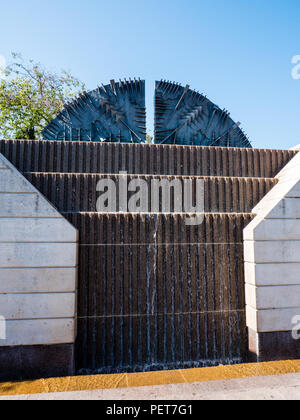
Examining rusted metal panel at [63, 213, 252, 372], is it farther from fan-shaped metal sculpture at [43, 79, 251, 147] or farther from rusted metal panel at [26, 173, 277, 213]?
fan-shaped metal sculpture at [43, 79, 251, 147]

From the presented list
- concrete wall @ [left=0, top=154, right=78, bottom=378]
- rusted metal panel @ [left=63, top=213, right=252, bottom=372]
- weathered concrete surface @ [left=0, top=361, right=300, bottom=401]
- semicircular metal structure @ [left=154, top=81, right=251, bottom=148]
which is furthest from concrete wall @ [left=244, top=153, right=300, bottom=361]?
semicircular metal structure @ [left=154, top=81, right=251, bottom=148]

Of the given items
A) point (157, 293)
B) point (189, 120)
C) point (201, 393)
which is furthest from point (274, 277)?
point (189, 120)

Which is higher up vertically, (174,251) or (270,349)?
(174,251)

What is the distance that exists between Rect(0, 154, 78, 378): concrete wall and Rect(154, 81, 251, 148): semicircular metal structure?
339 inches

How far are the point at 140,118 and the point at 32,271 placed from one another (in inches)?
388

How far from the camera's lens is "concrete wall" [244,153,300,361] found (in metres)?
7.79

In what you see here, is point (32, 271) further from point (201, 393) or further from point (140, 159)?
point (140, 159)

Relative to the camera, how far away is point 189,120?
14.5m

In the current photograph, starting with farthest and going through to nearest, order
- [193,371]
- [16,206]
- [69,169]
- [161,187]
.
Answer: [69,169], [161,187], [16,206], [193,371]

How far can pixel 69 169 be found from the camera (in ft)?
33.2

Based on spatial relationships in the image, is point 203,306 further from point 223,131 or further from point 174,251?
point 223,131

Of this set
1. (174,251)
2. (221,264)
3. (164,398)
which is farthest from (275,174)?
(164,398)

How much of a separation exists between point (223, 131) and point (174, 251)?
9.27 metres

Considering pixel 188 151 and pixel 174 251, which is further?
pixel 188 151
